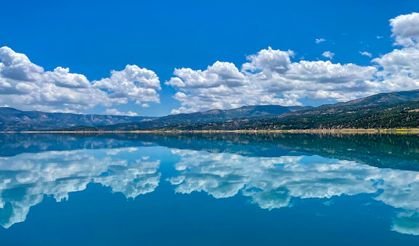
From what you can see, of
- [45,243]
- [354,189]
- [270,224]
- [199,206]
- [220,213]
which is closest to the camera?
[45,243]

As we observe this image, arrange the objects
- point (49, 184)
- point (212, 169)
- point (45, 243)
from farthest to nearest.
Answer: point (212, 169) → point (49, 184) → point (45, 243)

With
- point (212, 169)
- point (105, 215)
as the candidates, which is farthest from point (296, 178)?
point (105, 215)

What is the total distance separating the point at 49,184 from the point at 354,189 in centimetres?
3599

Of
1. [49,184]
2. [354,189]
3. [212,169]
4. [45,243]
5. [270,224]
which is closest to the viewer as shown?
[45,243]

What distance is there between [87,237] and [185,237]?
249 inches

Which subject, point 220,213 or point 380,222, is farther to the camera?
point 220,213

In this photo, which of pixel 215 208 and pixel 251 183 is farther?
pixel 251 183

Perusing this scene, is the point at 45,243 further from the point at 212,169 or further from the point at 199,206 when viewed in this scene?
the point at 212,169

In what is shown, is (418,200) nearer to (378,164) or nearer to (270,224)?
(270,224)

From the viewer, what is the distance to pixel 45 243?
23594 millimetres

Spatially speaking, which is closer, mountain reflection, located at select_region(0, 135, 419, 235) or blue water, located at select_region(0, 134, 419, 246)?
blue water, located at select_region(0, 134, 419, 246)

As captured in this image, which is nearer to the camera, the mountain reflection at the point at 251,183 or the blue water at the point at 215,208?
the blue water at the point at 215,208

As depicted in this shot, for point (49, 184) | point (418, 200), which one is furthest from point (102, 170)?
point (418, 200)

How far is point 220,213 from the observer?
30.5 metres
